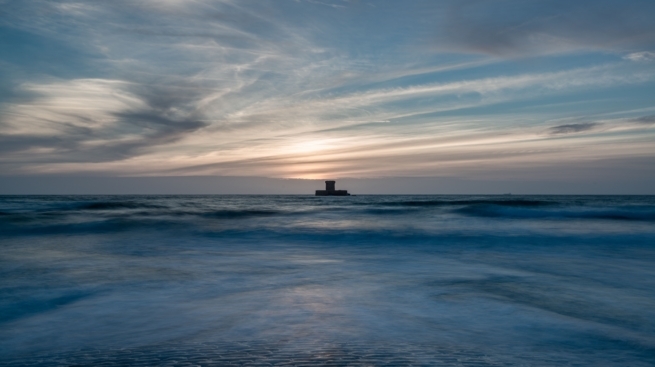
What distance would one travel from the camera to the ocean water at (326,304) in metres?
3.39

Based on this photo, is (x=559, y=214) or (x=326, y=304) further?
(x=559, y=214)

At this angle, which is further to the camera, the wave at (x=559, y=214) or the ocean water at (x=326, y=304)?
the wave at (x=559, y=214)

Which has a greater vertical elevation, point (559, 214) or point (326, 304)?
point (559, 214)

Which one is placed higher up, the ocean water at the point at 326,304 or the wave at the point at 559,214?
the wave at the point at 559,214

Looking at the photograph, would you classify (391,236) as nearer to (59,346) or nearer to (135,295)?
(135,295)

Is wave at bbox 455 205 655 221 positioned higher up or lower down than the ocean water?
higher up

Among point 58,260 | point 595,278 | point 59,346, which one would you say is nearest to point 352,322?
point 59,346

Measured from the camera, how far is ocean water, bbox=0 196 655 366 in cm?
339

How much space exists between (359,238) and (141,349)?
9657 mm

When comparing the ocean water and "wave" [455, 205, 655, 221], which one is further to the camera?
"wave" [455, 205, 655, 221]

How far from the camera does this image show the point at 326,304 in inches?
195

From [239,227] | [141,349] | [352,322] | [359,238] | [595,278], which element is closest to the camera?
[141,349]

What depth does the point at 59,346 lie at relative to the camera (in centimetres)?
359

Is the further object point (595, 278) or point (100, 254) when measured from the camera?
point (100, 254)
